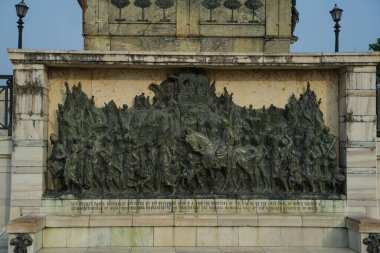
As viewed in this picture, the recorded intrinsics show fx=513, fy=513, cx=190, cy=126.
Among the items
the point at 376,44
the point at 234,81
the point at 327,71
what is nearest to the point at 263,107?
the point at 234,81

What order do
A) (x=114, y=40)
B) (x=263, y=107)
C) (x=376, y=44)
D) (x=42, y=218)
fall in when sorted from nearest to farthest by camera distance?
(x=42, y=218), (x=263, y=107), (x=114, y=40), (x=376, y=44)

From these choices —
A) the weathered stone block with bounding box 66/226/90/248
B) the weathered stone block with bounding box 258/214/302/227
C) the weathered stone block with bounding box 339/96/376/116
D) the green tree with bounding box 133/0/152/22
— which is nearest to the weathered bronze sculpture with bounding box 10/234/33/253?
the weathered stone block with bounding box 66/226/90/248

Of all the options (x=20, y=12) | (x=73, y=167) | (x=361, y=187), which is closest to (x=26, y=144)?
(x=73, y=167)

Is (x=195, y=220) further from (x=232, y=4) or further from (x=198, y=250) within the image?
(x=232, y=4)

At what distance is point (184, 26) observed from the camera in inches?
539

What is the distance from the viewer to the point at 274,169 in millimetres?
11953

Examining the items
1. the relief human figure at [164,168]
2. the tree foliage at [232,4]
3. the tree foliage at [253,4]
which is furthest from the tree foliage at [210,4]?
the relief human figure at [164,168]

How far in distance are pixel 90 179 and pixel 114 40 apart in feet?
12.9

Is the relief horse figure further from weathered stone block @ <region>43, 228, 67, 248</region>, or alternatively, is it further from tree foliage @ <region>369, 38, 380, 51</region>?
tree foliage @ <region>369, 38, 380, 51</region>

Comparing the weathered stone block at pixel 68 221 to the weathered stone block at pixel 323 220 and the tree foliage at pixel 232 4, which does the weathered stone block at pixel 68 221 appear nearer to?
the weathered stone block at pixel 323 220

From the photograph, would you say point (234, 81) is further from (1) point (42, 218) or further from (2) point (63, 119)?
(1) point (42, 218)

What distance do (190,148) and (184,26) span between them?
3.67 metres

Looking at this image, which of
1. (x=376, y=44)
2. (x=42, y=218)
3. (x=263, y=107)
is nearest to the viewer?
(x=42, y=218)

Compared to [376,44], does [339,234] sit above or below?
below
